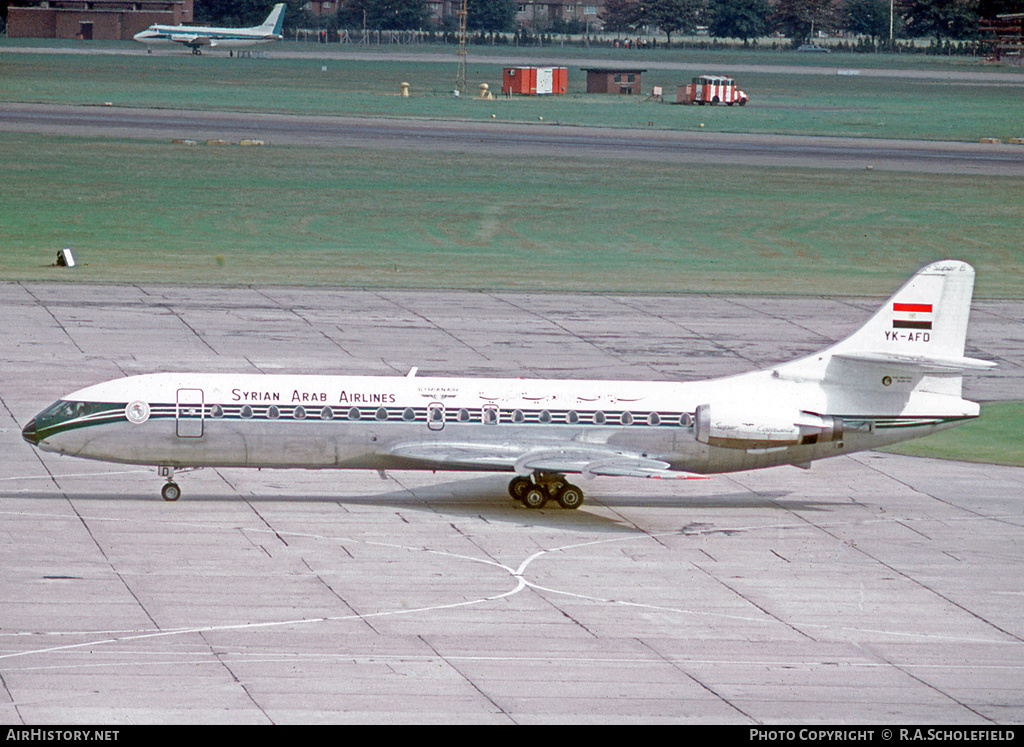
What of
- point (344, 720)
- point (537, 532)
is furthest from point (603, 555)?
point (344, 720)

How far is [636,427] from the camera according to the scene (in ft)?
133

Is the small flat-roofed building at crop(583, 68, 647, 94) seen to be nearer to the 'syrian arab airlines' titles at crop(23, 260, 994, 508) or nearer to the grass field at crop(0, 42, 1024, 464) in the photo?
the grass field at crop(0, 42, 1024, 464)

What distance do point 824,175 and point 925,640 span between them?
289 ft

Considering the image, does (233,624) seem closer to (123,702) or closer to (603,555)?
(123,702)

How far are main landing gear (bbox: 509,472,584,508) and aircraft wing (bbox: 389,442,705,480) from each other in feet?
3.68

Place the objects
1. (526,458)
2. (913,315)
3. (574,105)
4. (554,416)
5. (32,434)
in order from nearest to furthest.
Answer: (526,458), (32,434), (554,416), (913,315), (574,105)

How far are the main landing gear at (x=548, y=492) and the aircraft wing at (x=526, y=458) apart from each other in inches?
44.2

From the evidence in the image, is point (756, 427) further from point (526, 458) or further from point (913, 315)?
point (526, 458)

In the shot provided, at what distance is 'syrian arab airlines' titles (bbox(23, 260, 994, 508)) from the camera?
39.7 metres

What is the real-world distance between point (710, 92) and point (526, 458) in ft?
463

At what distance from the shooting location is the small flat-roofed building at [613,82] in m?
191

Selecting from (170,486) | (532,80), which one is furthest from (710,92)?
(170,486)

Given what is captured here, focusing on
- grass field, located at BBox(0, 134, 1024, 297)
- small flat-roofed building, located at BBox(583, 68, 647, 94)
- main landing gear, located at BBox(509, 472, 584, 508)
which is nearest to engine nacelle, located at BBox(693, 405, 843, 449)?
main landing gear, located at BBox(509, 472, 584, 508)

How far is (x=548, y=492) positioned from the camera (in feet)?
135
